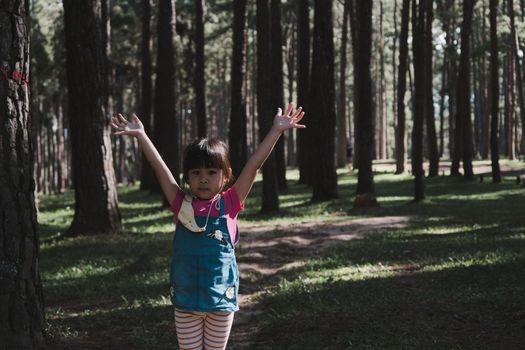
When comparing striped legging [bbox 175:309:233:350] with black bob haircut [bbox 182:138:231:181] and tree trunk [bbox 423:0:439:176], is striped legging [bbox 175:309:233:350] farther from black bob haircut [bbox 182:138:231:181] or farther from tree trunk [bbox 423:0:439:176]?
tree trunk [bbox 423:0:439:176]

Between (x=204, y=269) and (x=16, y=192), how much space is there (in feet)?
6.37

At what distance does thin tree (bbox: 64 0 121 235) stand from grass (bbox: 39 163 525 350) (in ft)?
1.95

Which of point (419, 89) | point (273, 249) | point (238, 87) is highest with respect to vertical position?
point (238, 87)

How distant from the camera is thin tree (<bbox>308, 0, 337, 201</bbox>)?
65.6 feet

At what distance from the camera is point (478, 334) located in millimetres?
6422

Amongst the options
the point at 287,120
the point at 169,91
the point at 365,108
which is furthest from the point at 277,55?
the point at 287,120

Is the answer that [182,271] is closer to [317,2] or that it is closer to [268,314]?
[268,314]

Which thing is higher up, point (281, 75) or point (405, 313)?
point (281, 75)

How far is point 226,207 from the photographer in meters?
4.11

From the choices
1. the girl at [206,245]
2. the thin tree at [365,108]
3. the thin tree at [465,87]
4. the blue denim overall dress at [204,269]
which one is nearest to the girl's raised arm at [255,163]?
the girl at [206,245]

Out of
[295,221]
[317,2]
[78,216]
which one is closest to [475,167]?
[317,2]

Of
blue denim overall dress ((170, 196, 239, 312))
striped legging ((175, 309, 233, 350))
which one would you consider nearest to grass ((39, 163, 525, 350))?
striped legging ((175, 309, 233, 350))

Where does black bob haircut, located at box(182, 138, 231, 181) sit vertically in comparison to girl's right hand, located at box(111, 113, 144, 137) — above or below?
below

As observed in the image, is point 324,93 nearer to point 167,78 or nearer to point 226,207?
point 167,78
